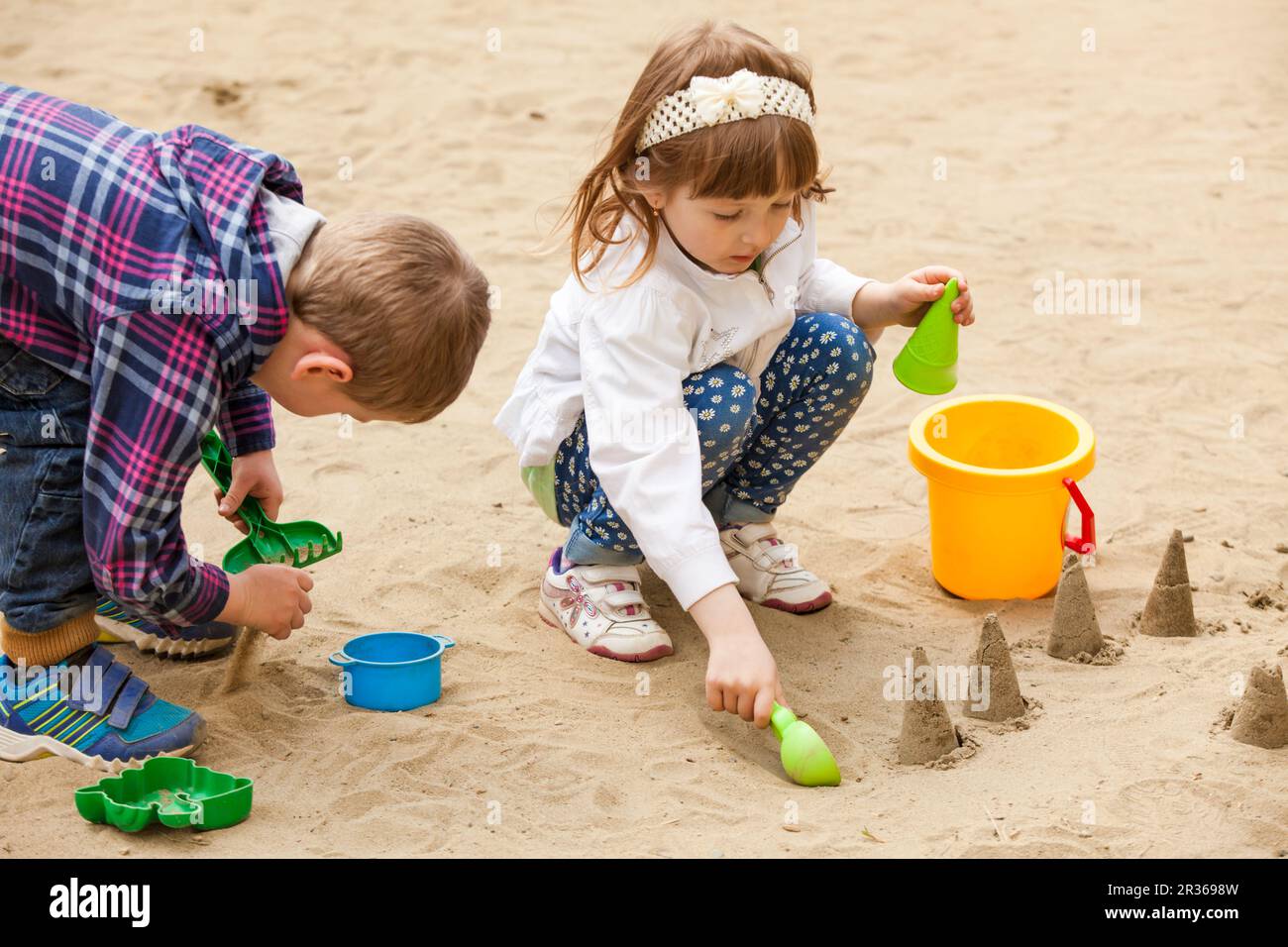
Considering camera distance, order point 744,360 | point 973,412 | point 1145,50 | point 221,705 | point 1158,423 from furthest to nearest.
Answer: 1. point 1145,50
2. point 1158,423
3. point 973,412
4. point 744,360
5. point 221,705

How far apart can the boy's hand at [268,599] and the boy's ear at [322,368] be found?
0.36 meters

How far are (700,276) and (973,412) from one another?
2.47 ft

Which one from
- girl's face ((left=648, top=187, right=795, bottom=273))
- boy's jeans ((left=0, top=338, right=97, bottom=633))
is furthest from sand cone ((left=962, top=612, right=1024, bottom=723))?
boy's jeans ((left=0, top=338, right=97, bottom=633))

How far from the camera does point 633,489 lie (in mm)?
2305

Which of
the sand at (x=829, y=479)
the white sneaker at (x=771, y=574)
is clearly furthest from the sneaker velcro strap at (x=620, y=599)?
the white sneaker at (x=771, y=574)

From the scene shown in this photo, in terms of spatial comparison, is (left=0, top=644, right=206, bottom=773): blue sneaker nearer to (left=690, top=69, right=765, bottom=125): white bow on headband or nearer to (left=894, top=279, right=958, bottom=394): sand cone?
(left=690, top=69, right=765, bottom=125): white bow on headband

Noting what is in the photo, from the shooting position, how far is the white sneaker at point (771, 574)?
2765mm

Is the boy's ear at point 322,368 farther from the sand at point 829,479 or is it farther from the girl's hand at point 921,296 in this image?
the girl's hand at point 921,296

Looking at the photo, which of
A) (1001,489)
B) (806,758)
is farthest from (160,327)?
(1001,489)

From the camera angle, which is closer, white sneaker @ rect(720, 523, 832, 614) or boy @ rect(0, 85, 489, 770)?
boy @ rect(0, 85, 489, 770)

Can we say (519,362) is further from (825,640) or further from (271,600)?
(271,600)

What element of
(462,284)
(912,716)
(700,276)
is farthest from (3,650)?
(912,716)

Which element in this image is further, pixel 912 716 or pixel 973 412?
pixel 973 412

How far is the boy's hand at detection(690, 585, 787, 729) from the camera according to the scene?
7.13 feet
